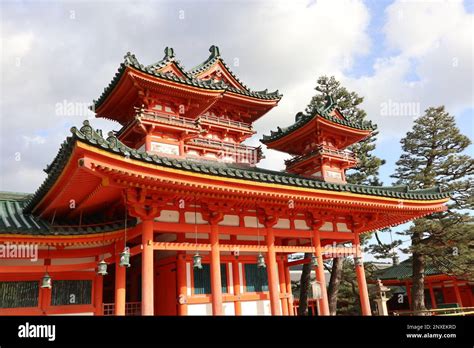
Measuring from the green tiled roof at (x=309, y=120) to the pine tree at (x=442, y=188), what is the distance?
9.40 meters

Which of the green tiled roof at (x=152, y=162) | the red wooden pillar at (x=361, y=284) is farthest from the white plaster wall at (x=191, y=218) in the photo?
the red wooden pillar at (x=361, y=284)

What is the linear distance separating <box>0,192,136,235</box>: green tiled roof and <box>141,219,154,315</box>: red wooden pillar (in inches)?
36.9

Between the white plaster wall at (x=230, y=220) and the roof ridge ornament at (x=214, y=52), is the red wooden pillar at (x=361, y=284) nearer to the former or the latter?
the white plaster wall at (x=230, y=220)

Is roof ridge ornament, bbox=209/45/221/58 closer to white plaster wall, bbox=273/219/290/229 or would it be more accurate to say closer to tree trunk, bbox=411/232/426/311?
white plaster wall, bbox=273/219/290/229

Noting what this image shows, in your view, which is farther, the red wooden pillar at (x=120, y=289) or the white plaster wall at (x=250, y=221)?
the white plaster wall at (x=250, y=221)

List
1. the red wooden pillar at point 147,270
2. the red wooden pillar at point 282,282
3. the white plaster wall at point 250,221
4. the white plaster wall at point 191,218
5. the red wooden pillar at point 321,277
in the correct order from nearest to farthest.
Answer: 1. the red wooden pillar at point 147,270
2. the white plaster wall at point 191,218
3. the white plaster wall at point 250,221
4. the red wooden pillar at point 321,277
5. the red wooden pillar at point 282,282

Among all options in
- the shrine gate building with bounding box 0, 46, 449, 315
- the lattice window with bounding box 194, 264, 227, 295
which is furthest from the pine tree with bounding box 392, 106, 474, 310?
the lattice window with bounding box 194, 264, 227, 295

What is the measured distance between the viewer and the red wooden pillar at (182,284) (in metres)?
13.5

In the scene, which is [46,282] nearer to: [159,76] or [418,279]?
[159,76]

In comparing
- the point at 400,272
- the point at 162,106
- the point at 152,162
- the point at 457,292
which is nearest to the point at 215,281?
the point at 152,162
